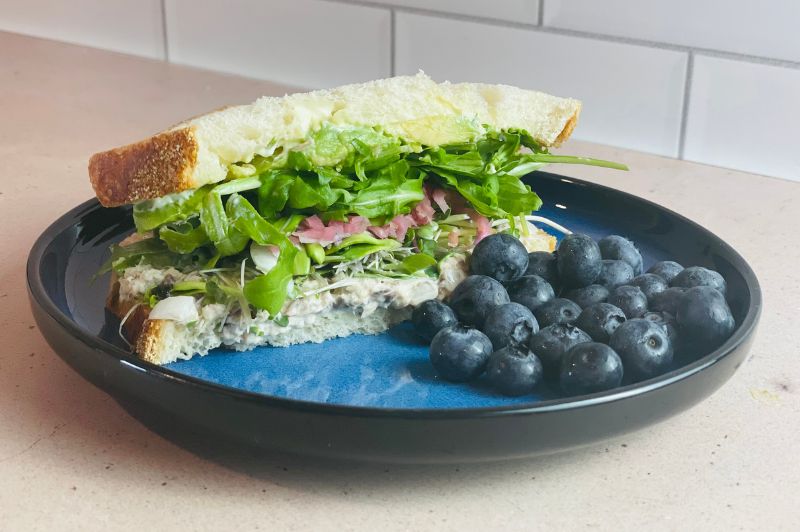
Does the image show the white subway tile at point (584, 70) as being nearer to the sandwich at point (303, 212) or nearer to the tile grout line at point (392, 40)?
the tile grout line at point (392, 40)

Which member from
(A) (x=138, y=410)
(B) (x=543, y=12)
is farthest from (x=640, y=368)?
(B) (x=543, y=12)

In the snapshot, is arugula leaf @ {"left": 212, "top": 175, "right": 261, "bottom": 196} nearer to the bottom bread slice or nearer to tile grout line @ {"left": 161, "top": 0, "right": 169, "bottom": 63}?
the bottom bread slice

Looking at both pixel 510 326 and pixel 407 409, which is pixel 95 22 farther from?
pixel 407 409

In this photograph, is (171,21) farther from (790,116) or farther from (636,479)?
(636,479)

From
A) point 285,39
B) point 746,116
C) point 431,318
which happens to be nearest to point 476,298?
point 431,318

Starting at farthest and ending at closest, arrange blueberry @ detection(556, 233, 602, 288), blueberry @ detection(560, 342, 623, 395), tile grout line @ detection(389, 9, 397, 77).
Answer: tile grout line @ detection(389, 9, 397, 77) < blueberry @ detection(556, 233, 602, 288) < blueberry @ detection(560, 342, 623, 395)

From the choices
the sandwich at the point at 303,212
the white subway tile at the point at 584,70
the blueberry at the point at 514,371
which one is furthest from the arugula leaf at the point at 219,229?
the white subway tile at the point at 584,70

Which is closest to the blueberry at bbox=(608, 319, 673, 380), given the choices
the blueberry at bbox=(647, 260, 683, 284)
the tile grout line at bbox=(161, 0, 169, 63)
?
the blueberry at bbox=(647, 260, 683, 284)
